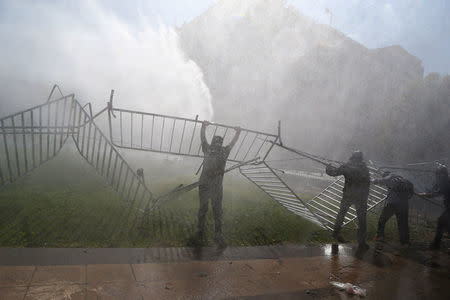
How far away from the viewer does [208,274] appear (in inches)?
155

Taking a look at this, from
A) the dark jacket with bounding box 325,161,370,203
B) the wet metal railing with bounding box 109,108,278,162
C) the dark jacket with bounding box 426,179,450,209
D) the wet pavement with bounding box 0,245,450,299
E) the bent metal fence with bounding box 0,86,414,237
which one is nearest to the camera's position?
the wet pavement with bounding box 0,245,450,299

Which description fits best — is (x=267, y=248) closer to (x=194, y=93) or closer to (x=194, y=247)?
(x=194, y=247)

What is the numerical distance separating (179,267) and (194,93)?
20190mm

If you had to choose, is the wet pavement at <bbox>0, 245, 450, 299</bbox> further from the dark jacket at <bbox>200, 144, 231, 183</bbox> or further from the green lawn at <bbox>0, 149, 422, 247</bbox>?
the dark jacket at <bbox>200, 144, 231, 183</bbox>

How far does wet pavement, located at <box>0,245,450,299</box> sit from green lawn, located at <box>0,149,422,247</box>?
39cm

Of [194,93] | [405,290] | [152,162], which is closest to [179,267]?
[405,290]

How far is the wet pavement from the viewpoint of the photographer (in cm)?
322

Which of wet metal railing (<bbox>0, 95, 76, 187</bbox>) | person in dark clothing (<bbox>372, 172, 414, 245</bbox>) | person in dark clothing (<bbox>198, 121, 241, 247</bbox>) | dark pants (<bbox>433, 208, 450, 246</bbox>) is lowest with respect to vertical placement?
dark pants (<bbox>433, 208, 450, 246</bbox>)

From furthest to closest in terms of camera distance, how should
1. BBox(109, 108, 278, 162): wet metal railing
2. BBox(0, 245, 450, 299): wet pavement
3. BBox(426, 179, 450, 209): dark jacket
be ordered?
BBox(109, 108, 278, 162): wet metal railing → BBox(426, 179, 450, 209): dark jacket → BBox(0, 245, 450, 299): wet pavement

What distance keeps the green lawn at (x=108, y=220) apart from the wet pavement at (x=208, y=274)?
15.5 inches

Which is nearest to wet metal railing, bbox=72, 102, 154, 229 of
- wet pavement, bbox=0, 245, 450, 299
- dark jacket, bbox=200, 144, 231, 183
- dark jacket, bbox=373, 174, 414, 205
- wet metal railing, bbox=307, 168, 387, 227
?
dark jacket, bbox=200, 144, 231, 183

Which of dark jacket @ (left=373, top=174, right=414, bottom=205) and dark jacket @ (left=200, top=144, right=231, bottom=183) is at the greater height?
dark jacket @ (left=200, top=144, right=231, bottom=183)

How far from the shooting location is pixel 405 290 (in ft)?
14.0

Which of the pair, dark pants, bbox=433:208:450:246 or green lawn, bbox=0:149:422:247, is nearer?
green lawn, bbox=0:149:422:247
